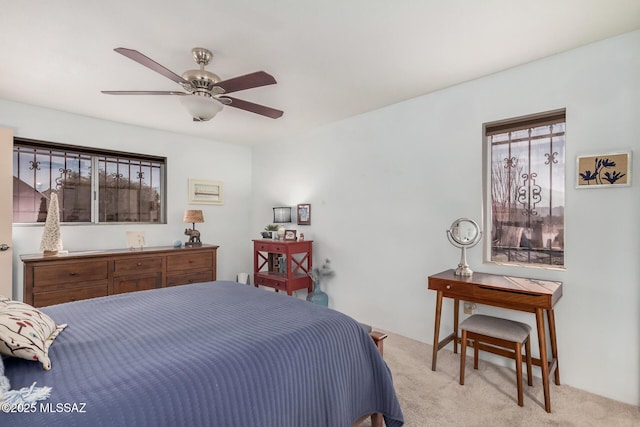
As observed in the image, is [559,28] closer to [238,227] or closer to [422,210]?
[422,210]

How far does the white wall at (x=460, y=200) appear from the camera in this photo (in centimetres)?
209

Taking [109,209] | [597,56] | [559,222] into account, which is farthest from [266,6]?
[109,209]

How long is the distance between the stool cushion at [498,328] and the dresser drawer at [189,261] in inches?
126

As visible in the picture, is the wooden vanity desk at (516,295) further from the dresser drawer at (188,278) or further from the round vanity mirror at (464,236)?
the dresser drawer at (188,278)

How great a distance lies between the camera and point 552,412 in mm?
1959

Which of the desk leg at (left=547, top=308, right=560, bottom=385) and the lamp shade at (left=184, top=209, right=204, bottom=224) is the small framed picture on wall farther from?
the desk leg at (left=547, top=308, right=560, bottom=385)

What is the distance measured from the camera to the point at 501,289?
2146 millimetres

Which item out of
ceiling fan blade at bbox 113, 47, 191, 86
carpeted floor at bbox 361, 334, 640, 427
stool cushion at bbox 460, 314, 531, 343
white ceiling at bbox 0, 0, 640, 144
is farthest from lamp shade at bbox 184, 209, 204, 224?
stool cushion at bbox 460, 314, 531, 343

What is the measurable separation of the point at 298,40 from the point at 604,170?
7.58ft

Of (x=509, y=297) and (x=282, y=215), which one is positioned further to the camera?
(x=282, y=215)

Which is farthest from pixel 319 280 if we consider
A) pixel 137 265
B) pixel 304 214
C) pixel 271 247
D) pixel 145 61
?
pixel 145 61

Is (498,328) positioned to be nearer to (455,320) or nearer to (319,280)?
(455,320)

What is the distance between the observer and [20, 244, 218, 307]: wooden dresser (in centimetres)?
293

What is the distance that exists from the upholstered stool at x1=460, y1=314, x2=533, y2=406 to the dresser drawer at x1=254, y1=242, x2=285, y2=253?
Answer: 2.33m
